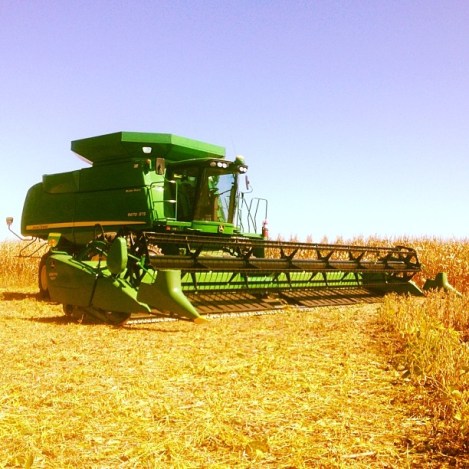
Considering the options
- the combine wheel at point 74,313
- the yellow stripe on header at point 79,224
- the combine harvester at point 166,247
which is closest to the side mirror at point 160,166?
the combine harvester at point 166,247

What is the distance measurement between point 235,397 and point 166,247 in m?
5.45

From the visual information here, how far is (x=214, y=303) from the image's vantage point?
7574mm

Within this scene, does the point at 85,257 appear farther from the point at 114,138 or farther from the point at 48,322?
the point at 114,138

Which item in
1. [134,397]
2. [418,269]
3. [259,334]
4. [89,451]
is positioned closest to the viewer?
[89,451]

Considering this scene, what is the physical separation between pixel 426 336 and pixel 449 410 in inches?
76.9

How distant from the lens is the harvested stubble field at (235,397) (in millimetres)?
2551

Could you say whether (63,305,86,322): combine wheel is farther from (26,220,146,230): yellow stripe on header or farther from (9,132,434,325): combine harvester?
(26,220,146,230): yellow stripe on header

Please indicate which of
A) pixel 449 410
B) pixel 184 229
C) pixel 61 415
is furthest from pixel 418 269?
pixel 61 415

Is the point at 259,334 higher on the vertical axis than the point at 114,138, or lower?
lower

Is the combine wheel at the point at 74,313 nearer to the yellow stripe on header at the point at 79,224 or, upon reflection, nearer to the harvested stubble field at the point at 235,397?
the harvested stubble field at the point at 235,397

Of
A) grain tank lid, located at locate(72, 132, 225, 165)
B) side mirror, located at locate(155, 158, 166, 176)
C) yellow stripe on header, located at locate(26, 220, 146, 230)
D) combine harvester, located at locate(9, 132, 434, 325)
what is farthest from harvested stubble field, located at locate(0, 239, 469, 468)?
grain tank lid, located at locate(72, 132, 225, 165)

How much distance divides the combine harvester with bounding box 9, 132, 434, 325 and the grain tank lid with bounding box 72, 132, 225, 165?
20 millimetres

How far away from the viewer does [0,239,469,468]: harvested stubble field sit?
100 inches

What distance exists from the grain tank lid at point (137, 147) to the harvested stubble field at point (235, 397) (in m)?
4.44
